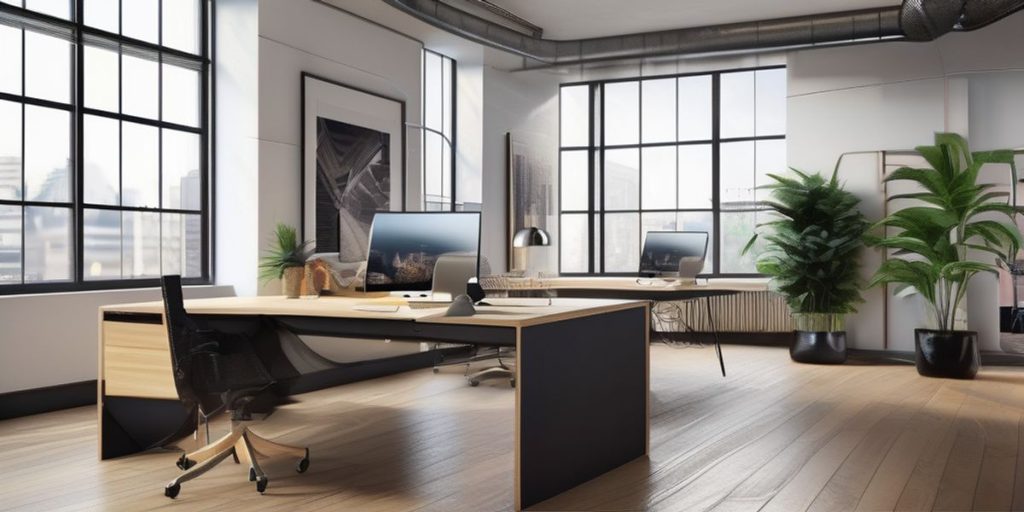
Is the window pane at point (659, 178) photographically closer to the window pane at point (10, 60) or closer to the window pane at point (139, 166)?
the window pane at point (139, 166)

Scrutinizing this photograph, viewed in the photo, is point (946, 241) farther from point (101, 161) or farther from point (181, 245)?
point (101, 161)

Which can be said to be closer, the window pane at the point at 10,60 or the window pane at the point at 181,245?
the window pane at the point at 10,60

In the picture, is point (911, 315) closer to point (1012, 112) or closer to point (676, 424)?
point (1012, 112)

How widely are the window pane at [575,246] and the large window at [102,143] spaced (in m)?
5.58

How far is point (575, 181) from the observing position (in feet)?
37.7

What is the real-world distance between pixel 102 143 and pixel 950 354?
7257mm

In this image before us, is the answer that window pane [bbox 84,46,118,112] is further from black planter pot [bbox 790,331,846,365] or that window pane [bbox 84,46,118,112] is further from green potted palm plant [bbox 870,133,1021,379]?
black planter pot [bbox 790,331,846,365]

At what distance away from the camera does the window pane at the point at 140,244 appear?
618cm

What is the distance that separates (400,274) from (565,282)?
174 inches

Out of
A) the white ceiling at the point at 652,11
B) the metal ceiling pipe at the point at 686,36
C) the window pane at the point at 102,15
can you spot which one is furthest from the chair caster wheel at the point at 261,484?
the white ceiling at the point at 652,11

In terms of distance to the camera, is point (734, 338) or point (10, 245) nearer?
point (10, 245)

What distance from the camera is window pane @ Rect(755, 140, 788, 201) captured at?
407 inches

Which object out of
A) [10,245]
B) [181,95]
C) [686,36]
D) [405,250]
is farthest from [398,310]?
[686,36]

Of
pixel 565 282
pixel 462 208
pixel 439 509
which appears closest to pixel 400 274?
pixel 439 509
